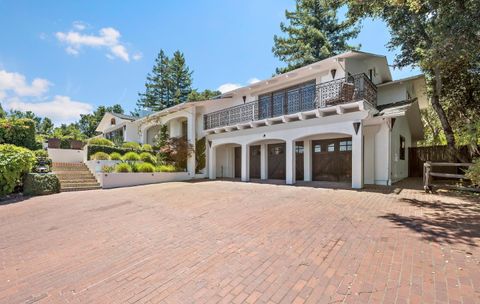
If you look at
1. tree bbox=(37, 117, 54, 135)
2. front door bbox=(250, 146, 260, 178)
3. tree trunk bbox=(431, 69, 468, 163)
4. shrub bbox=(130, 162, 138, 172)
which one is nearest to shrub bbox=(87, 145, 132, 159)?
shrub bbox=(130, 162, 138, 172)

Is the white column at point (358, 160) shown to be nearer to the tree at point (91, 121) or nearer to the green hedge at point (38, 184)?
the green hedge at point (38, 184)

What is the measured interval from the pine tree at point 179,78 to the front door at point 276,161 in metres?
30.3

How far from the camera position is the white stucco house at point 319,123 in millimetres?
11188

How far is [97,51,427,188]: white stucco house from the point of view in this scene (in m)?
11.2

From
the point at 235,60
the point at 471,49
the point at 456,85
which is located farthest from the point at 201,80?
the point at 471,49

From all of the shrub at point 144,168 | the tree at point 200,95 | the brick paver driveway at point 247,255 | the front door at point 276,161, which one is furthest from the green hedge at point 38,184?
the tree at point 200,95

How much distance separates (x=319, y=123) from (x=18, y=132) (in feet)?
62.6

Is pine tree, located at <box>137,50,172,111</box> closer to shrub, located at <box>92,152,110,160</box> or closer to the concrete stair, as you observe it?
shrub, located at <box>92,152,110,160</box>

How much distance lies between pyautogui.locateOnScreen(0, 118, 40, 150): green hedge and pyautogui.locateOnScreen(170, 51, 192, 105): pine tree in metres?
27.5

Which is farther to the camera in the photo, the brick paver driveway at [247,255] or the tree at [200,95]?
the tree at [200,95]

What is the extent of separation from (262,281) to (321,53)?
2558 cm

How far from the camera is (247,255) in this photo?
3.73 m

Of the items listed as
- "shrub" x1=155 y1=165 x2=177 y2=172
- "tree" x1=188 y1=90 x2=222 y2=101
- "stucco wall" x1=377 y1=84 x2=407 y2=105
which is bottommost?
"shrub" x1=155 y1=165 x2=177 y2=172

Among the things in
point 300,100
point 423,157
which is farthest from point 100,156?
point 423,157
